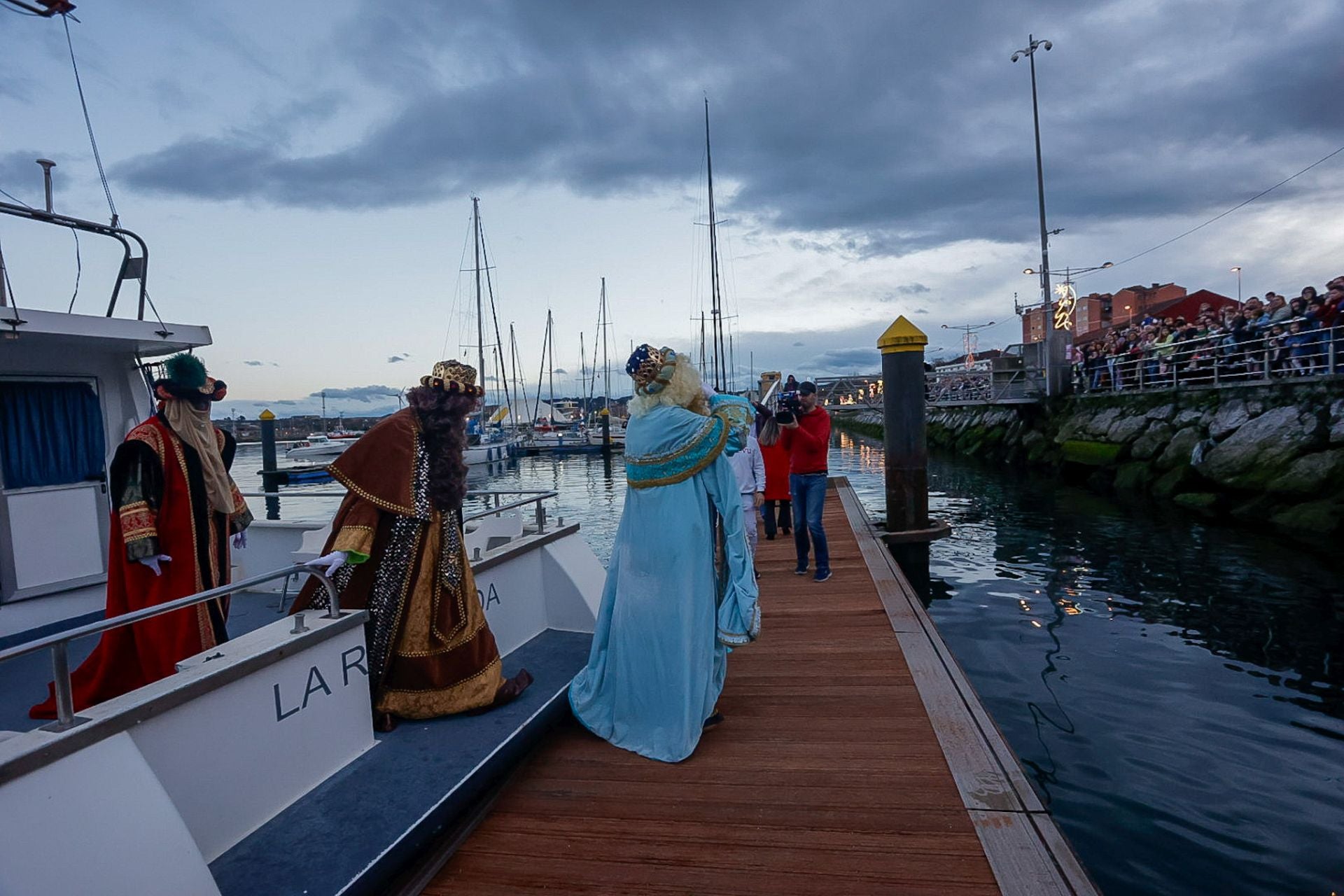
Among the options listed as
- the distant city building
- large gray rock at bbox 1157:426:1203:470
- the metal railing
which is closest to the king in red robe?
the metal railing

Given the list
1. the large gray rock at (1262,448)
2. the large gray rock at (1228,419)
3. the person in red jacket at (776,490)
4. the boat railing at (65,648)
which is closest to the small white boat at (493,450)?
the person in red jacket at (776,490)

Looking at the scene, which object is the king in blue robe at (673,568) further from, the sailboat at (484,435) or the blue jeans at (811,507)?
the sailboat at (484,435)

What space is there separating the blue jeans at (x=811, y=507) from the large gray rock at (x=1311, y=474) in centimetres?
867

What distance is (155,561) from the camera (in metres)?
2.98

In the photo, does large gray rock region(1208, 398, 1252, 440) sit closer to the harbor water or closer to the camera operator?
the harbor water

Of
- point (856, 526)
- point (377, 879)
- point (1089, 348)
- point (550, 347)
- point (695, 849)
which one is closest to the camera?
point (377, 879)

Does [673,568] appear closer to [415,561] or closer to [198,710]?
[415,561]

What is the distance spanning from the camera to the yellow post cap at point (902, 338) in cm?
872

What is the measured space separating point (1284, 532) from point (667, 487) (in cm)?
1112

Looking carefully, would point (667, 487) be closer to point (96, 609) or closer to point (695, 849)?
A: point (695, 849)

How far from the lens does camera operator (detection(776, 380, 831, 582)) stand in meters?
6.34

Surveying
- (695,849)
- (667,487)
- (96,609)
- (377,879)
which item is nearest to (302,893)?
(377,879)

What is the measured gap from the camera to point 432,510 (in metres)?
3.31

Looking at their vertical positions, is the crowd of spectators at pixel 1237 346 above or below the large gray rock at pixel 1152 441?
above
